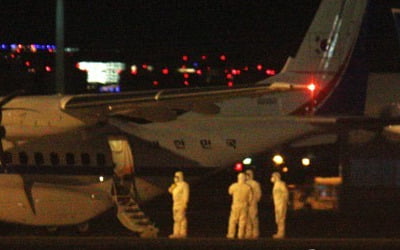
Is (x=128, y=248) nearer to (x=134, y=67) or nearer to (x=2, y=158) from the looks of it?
(x=2, y=158)

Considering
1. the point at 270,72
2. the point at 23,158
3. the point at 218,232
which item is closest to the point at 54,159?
the point at 23,158

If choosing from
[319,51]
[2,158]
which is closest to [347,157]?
[319,51]

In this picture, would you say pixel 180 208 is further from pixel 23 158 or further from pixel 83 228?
pixel 23 158

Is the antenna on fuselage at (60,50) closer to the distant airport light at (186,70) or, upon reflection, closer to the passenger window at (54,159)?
the passenger window at (54,159)

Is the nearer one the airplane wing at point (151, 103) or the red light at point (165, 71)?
the airplane wing at point (151, 103)

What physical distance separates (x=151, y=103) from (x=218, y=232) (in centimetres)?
299

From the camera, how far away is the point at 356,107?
24812 mm

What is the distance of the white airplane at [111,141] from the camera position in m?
17.9

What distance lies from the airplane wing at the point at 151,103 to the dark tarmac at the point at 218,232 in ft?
7.30

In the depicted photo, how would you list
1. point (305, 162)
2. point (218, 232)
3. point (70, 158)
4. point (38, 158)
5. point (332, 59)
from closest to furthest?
point (218, 232), point (38, 158), point (70, 158), point (332, 59), point (305, 162)

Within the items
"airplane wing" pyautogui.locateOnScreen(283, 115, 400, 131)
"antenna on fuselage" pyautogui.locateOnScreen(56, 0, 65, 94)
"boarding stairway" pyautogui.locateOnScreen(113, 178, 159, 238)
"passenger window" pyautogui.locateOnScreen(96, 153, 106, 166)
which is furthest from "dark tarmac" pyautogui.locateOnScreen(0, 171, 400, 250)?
"antenna on fuselage" pyautogui.locateOnScreen(56, 0, 65, 94)

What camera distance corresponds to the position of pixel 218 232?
19016 millimetres

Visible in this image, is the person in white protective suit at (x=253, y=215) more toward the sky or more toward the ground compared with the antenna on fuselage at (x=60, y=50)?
more toward the ground

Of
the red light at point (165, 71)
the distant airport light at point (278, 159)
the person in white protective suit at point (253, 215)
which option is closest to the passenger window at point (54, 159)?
the person in white protective suit at point (253, 215)
